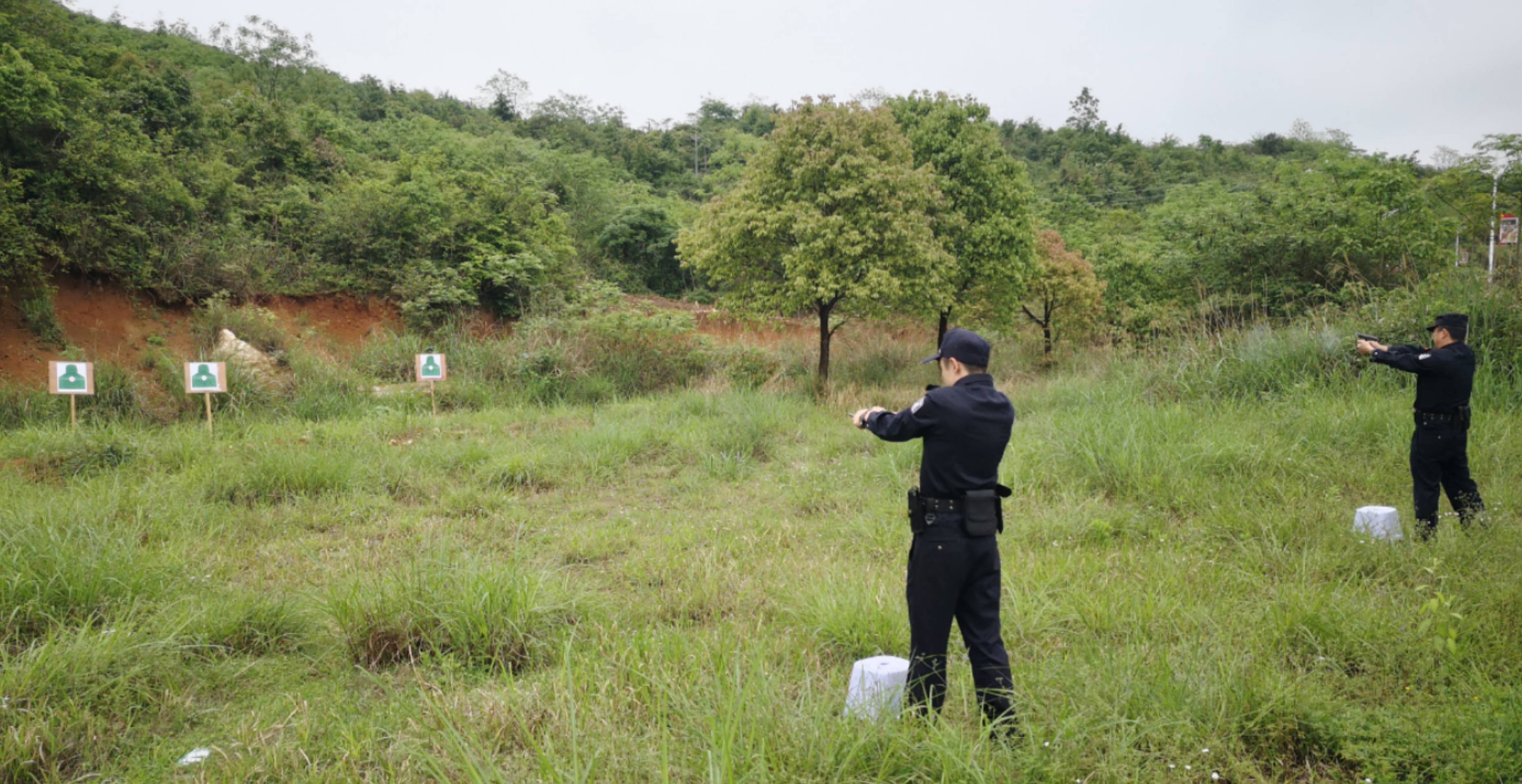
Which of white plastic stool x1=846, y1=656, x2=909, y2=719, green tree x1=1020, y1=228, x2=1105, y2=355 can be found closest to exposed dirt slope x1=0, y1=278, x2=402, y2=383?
white plastic stool x1=846, y1=656, x2=909, y2=719

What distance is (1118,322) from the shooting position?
2048cm

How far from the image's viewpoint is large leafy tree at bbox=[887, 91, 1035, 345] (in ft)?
56.4

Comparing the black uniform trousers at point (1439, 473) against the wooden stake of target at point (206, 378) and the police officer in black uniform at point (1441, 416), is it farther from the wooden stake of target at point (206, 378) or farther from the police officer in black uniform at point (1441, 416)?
the wooden stake of target at point (206, 378)

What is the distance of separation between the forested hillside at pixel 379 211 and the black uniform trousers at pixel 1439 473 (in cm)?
703

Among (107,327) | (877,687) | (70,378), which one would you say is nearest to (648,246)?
(107,327)

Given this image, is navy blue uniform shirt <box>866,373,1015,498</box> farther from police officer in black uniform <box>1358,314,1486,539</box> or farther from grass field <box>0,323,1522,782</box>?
police officer in black uniform <box>1358,314,1486,539</box>

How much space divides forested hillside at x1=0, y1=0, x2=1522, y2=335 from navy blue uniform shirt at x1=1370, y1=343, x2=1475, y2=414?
6952mm

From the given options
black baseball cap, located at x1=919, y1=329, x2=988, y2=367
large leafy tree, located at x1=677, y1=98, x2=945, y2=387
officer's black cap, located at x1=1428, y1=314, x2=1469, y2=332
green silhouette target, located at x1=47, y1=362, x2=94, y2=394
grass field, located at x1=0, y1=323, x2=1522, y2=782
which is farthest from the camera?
large leafy tree, located at x1=677, y1=98, x2=945, y2=387

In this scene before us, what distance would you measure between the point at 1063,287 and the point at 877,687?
17766mm

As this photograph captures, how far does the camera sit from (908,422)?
11.2 ft

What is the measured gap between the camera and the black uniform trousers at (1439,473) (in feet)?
17.5

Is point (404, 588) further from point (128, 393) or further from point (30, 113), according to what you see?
Result: point (30, 113)

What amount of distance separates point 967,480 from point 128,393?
12449 millimetres

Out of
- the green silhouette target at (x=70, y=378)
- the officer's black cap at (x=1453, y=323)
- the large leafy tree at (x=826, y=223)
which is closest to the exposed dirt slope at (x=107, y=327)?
the green silhouette target at (x=70, y=378)
